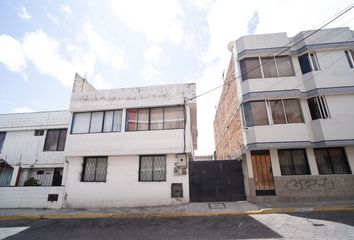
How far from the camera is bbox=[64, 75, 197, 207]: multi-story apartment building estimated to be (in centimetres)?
1037

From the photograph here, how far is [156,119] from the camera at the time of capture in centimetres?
1137

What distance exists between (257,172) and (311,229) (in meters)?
4.94

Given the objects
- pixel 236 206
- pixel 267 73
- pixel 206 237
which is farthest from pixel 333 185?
pixel 206 237

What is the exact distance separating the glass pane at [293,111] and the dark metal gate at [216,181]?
14.2ft

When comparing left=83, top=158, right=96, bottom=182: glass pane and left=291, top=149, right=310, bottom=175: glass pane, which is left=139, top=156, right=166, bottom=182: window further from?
left=291, top=149, right=310, bottom=175: glass pane

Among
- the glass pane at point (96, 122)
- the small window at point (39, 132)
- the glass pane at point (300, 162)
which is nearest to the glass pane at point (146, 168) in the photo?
the glass pane at point (96, 122)

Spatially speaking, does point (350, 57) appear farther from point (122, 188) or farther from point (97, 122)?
point (97, 122)

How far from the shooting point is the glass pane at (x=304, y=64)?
1138 cm

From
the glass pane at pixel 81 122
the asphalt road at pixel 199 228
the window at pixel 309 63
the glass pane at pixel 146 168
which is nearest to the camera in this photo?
the asphalt road at pixel 199 228

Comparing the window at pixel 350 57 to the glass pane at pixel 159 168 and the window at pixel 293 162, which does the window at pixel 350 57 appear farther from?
the glass pane at pixel 159 168

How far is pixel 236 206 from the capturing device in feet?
29.9

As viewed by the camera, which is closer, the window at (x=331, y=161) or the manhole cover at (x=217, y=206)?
the manhole cover at (x=217, y=206)

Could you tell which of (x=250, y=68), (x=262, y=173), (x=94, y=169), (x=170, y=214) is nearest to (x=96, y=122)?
(x=94, y=169)

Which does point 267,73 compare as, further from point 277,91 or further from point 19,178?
point 19,178
